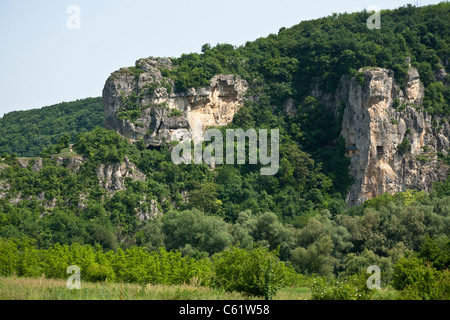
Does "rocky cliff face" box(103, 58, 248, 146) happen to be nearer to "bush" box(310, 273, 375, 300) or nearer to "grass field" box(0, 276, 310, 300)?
"grass field" box(0, 276, 310, 300)

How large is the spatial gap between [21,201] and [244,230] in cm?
2224

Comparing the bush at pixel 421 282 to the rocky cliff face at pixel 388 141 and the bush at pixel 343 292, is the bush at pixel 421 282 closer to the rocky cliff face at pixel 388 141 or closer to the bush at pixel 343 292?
the bush at pixel 343 292

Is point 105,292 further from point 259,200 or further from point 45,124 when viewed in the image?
point 45,124

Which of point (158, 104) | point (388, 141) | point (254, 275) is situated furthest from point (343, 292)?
point (158, 104)

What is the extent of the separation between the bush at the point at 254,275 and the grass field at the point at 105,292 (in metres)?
0.41

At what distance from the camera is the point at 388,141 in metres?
71.9

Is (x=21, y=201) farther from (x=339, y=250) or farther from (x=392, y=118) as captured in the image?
(x=392, y=118)

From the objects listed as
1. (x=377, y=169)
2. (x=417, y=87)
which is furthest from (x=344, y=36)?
(x=377, y=169)

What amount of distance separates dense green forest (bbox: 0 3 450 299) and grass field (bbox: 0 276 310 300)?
99 centimetres

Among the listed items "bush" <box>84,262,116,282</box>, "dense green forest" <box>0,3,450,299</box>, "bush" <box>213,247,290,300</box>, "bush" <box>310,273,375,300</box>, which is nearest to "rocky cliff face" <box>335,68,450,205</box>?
"dense green forest" <box>0,3,450,299</box>

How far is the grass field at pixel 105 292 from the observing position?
23.4 m

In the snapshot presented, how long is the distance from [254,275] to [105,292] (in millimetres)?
4860

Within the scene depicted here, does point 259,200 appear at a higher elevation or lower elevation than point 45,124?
lower
